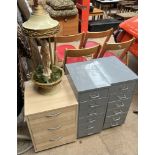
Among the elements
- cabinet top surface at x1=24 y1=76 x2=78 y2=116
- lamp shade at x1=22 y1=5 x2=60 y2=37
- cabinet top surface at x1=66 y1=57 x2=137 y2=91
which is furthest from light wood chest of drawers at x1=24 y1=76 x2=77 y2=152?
lamp shade at x1=22 y1=5 x2=60 y2=37

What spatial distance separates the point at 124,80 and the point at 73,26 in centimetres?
239

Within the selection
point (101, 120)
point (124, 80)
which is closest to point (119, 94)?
point (124, 80)

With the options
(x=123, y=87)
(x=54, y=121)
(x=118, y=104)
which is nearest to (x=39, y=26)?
(x=54, y=121)

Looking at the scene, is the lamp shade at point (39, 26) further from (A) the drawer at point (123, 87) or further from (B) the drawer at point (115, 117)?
(B) the drawer at point (115, 117)

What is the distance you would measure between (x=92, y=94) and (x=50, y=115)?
14.3 inches

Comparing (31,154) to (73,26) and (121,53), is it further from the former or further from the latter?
(73,26)

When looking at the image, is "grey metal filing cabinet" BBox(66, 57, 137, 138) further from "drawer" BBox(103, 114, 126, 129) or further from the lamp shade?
the lamp shade

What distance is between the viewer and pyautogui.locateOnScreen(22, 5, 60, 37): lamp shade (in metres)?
1.03

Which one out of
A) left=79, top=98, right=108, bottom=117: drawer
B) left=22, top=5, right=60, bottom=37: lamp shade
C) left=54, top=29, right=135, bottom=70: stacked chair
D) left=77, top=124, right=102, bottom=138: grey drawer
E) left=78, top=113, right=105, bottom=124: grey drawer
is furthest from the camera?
left=54, top=29, right=135, bottom=70: stacked chair

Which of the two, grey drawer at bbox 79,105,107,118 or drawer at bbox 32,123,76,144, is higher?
grey drawer at bbox 79,105,107,118

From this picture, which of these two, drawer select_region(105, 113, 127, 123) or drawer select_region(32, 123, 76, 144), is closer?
drawer select_region(32, 123, 76, 144)

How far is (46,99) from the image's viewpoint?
137 centimetres
